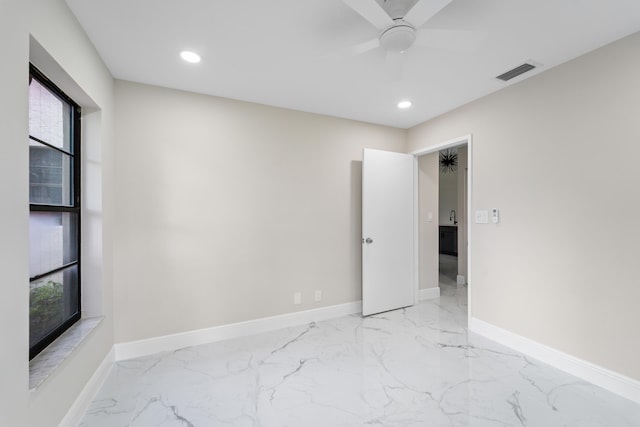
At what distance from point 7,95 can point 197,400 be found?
191cm

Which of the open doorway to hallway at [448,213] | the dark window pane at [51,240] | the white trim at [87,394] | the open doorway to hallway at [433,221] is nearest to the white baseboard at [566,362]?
the open doorway to hallway at [433,221]

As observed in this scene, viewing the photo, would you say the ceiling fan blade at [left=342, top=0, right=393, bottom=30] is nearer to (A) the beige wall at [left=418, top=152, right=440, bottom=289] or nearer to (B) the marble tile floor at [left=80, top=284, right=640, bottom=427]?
(B) the marble tile floor at [left=80, top=284, right=640, bottom=427]

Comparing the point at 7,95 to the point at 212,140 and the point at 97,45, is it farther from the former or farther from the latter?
the point at 212,140

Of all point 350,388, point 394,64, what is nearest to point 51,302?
point 350,388

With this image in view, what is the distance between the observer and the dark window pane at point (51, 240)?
1.58 meters

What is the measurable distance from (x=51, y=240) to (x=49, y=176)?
403mm

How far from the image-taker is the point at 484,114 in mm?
2865

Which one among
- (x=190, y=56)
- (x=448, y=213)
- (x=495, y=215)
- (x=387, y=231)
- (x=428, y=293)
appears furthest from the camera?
(x=448, y=213)

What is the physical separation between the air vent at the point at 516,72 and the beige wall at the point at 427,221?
5.28ft

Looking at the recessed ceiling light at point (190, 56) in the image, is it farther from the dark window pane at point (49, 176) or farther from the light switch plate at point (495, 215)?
the light switch plate at point (495, 215)

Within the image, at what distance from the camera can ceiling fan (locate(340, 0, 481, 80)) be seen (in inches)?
53.6

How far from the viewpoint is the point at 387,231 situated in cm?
355

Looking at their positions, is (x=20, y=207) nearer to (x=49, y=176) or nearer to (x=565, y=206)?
(x=49, y=176)

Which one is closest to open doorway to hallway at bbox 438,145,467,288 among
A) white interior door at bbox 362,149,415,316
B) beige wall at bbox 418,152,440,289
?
beige wall at bbox 418,152,440,289
